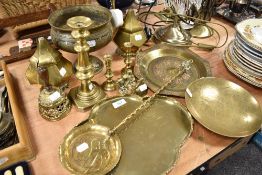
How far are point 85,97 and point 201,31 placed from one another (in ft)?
1.93

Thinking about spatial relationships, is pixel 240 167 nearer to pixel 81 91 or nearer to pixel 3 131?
pixel 81 91

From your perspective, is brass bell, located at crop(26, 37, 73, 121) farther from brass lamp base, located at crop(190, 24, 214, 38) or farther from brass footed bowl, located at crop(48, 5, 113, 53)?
brass lamp base, located at crop(190, 24, 214, 38)

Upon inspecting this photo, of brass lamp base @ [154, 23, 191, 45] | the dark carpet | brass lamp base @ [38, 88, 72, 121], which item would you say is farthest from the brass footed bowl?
the dark carpet

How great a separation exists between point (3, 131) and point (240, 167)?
0.98 meters

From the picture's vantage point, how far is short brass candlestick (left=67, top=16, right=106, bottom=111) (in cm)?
51

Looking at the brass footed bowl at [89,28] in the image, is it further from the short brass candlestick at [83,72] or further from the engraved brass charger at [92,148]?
the engraved brass charger at [92,148]

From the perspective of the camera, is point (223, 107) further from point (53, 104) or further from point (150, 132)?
point (53, 104)

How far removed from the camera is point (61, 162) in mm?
490

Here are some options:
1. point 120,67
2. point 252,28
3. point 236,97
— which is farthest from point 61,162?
point 252,28

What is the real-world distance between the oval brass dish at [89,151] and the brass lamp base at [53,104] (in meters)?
0.07

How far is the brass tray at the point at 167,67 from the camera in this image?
27.2 inches

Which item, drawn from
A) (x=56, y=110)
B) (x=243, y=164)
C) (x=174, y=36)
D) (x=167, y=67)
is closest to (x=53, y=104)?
(x=56, y=110)

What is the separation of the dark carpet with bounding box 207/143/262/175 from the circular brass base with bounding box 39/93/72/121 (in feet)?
2.36

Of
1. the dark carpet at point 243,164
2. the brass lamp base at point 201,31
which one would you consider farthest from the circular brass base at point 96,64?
the dark carpet at point 243,164
